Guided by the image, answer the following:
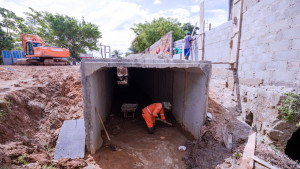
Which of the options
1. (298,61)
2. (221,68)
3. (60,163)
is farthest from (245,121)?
(60,163)

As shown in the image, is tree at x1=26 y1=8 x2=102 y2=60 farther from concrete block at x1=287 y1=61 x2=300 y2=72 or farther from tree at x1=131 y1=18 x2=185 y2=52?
concrete block at x1=287 y1=61 x2=300 y2=72

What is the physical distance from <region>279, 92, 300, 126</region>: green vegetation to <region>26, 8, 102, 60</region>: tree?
2942cm

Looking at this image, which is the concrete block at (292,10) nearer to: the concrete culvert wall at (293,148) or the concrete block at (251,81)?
the concrete block at (251,81)

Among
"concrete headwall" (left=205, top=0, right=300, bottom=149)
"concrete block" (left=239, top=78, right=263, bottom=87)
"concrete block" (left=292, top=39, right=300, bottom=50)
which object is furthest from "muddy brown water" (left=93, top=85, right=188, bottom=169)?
"concrete block" (left=292, top=39, right=300, bottom=50)

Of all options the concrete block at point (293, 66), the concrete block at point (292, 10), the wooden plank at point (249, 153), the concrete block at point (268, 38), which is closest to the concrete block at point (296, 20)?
the concrete block at point (292, 10)

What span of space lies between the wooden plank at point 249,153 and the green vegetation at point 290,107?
1.03 meters

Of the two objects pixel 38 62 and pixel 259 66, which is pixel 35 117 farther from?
pixel 38 62

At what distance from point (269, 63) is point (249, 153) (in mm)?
2930

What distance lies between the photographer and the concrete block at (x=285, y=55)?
12.8 ft

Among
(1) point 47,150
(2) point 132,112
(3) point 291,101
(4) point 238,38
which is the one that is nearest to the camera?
(3) point 291,101

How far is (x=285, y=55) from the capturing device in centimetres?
411

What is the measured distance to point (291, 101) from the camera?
3.76 metres

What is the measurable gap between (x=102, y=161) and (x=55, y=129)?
2.54 meters

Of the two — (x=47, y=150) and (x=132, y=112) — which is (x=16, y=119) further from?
(x=132, y=112)
